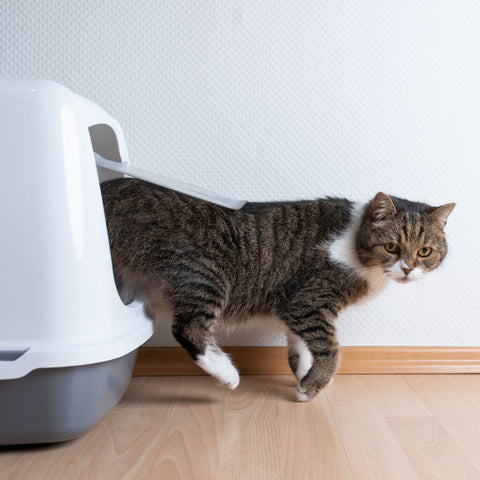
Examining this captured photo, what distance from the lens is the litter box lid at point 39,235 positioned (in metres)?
0.90

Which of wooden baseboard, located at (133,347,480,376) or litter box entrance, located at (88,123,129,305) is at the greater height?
litter box entrance, located at (88,123,129,305)

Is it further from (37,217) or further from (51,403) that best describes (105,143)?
(51,403)

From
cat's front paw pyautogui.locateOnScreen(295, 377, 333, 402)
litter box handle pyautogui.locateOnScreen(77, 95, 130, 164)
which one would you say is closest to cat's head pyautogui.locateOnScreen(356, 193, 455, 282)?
cat's front paw pyautogui.locateOnScreen(295, 377, 333, 402)

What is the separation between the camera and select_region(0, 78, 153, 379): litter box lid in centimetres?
90

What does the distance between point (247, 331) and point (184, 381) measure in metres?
0.23

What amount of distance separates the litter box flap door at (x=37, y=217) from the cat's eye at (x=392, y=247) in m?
0.75

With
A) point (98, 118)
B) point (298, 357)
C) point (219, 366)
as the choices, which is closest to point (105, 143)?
point (98, 118)

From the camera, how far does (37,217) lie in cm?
90

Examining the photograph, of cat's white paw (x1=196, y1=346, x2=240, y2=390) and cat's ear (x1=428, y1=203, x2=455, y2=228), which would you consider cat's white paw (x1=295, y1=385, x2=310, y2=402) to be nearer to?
cat's white paw (x1=196, y1=346, x2=240, y2=390)

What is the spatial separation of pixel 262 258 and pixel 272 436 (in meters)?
0.43

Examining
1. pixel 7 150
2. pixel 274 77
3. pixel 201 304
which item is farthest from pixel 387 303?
pixel 7 150

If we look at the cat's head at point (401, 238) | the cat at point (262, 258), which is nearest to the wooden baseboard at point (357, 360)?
the cat at point (262, 258)

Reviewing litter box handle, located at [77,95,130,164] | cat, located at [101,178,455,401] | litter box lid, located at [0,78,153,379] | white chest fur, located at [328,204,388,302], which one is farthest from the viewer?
white chest fur, located at [328,204,388,302]

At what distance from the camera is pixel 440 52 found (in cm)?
146
